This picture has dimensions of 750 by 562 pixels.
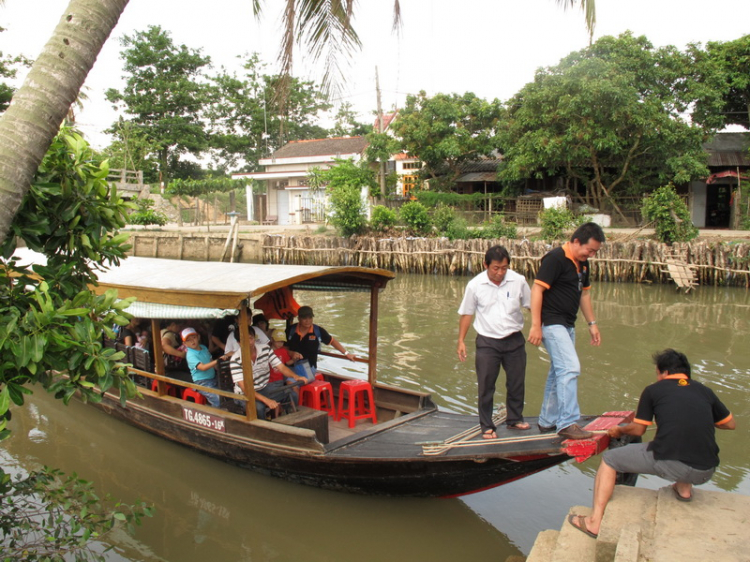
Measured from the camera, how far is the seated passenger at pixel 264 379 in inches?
227

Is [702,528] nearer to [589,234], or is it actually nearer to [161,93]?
[589,234]

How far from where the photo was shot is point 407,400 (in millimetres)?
6312

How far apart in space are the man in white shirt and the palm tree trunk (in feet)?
9.56

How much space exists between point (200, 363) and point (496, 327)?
3.12 m

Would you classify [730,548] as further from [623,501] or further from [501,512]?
[501,512]

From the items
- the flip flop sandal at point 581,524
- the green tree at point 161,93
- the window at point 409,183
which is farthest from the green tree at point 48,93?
the green tree at point 161,93

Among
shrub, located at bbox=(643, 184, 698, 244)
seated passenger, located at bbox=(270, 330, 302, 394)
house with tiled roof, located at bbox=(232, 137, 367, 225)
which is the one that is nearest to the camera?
seated passenger, located at bbox=(270, 330, 302, 394)

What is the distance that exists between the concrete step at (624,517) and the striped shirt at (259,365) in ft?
11.2

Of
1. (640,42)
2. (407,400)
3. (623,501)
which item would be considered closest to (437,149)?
(640,42)

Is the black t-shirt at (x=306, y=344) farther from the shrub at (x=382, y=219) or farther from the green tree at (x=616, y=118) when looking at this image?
the green tree at (x=616, y=118)

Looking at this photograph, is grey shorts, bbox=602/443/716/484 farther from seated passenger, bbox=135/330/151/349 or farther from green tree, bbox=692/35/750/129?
green tree, bbox=692/35/750/129

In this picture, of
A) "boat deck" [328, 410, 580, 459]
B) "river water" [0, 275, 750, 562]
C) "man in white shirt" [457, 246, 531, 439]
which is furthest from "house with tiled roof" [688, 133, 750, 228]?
"man in white shirt" [457, 246, 531, 439]

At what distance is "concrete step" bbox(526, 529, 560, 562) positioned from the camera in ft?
11.9

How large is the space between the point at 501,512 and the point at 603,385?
3.85 m
